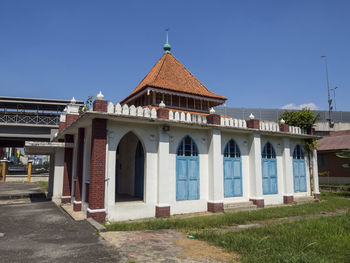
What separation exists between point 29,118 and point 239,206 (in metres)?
29.3

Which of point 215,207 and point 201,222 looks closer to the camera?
point 201,222

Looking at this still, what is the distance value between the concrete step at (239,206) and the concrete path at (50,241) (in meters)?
6.54

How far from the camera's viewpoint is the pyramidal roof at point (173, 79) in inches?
583

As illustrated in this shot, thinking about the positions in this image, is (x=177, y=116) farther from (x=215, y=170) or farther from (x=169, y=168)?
(x=215, y=170)

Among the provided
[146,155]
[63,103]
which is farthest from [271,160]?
[63,103]

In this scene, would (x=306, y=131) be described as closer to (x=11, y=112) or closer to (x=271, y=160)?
(x=271, y=160)

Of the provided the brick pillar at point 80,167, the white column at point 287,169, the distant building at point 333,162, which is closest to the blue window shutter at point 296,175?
the white column at point 287,169

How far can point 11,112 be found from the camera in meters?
32.0

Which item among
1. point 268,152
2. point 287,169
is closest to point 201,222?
point 268,152

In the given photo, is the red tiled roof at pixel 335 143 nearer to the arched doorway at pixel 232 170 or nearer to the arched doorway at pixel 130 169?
the arched doorway at pixel 232 170

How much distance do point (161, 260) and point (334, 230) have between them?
19.5 ft

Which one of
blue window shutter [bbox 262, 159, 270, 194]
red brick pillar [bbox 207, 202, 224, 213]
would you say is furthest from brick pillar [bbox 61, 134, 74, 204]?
blue window shutter [bbox 262, 159, 270, 194]

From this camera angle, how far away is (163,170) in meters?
11.0

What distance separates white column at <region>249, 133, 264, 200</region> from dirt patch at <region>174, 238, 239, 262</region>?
23.9 ft
